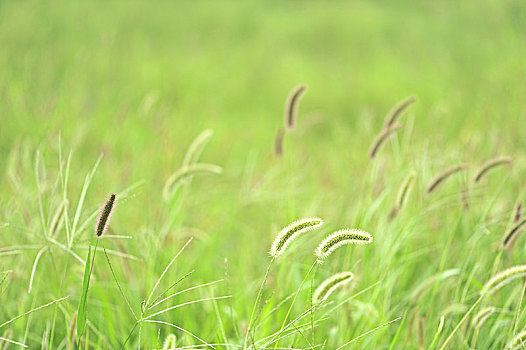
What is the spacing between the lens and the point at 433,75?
466 cm

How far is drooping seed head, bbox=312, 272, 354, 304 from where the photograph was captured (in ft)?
3.26

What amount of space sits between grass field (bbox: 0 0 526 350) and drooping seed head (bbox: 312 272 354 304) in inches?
1.4

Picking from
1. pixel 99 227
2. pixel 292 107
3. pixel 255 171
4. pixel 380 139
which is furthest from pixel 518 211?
pixel 255 171

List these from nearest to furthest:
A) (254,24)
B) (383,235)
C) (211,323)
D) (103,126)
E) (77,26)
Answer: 1. (211,323)
2. (383,235)
3. (103,126)
4. (77,26)
5. (254,24)

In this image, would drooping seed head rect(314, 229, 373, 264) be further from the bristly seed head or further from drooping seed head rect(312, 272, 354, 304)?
the bristly seed head

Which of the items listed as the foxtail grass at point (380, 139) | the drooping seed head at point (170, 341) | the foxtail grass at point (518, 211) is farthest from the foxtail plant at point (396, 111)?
the drooping seed head at point (170, 341)

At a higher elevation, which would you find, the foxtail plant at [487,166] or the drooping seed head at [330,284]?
the foxtail plant at [487,166]

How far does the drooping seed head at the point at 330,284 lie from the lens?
1.00 meters

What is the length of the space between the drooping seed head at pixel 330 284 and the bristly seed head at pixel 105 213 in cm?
40

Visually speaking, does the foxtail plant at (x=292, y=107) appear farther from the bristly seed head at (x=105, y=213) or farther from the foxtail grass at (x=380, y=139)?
the bristly seed head at (x=105, y=213)

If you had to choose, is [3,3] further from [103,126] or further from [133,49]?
[103,126]

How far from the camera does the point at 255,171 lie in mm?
3100

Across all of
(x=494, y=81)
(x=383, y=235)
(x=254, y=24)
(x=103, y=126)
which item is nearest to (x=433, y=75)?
(x=494, y=81)

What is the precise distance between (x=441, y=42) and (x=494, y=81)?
169 centimetres
